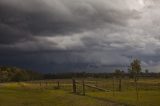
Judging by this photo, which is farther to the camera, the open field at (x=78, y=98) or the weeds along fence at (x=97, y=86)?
the weeds along fence at (x=97, y=86)

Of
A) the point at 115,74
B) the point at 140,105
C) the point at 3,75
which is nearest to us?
the point at 140,105

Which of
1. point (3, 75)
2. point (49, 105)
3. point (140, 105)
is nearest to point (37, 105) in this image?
point (49, 105)

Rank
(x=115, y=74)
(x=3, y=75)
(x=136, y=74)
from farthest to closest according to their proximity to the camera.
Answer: (x=3, y=75) → (x=115, y=74) → (x=136, y=74)

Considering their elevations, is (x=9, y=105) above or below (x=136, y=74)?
below

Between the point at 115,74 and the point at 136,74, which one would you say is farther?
the point at 115,74

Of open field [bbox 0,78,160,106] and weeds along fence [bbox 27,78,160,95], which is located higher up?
weeds along fence [bbox 27,78,160,95]

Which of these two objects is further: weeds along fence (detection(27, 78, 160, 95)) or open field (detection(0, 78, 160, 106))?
weeds along fence (detection(27, 78, 160, 95))

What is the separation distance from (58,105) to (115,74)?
4416cm

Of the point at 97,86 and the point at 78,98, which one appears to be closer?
the point at 78,98

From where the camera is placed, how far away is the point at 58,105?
36.0 m

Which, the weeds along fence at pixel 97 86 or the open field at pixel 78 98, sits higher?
the weeds along fence at pixel 97 86

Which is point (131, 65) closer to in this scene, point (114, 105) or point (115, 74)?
point (114, 105)

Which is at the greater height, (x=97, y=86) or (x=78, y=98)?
(x=97, y=86)

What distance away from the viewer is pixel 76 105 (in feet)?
117
